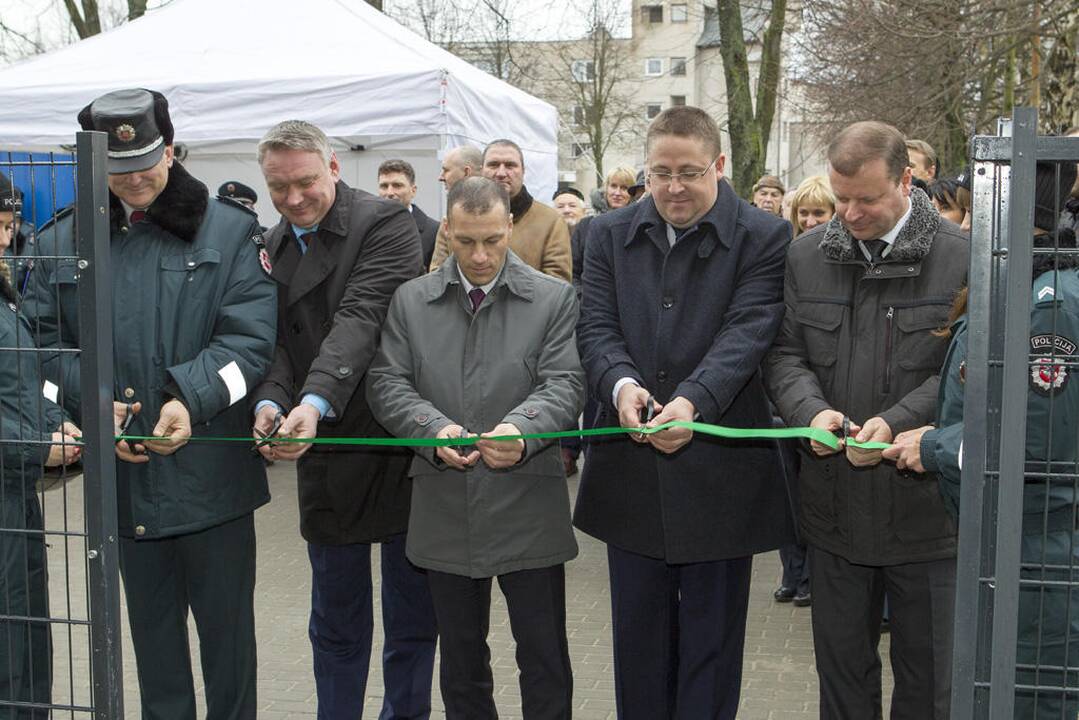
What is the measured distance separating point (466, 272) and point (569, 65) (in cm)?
4819

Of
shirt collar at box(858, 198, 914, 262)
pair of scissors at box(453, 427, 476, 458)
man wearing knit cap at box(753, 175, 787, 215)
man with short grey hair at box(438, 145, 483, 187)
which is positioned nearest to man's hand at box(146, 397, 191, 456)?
pair of scissors at box(453, 427, 476, 458)

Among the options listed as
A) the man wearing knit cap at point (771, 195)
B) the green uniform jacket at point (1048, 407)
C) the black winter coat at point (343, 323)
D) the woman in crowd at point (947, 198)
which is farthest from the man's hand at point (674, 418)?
the man wearing knit cap at point (771, 195)

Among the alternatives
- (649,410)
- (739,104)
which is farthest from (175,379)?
(739,104)

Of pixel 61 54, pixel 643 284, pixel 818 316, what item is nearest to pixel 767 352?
pixel 818 316

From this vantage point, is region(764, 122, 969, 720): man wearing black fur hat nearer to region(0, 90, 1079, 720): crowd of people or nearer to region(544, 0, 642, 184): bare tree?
region(0, 90, 1079, 720): crowd of people

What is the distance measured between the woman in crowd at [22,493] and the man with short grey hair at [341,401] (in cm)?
72

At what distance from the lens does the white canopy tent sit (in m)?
9.58

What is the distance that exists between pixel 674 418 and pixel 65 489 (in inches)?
74.1

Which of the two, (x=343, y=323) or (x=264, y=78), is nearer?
(x=343, y=323)

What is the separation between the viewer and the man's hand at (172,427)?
3693mm

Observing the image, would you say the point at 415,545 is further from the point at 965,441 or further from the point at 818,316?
the point at 965,441

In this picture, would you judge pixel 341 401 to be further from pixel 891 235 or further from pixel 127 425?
pixel 891 235

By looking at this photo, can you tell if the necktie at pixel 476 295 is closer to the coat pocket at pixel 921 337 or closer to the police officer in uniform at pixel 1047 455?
the coat pocket at pixel 921 337

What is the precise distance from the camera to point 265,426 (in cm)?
393
